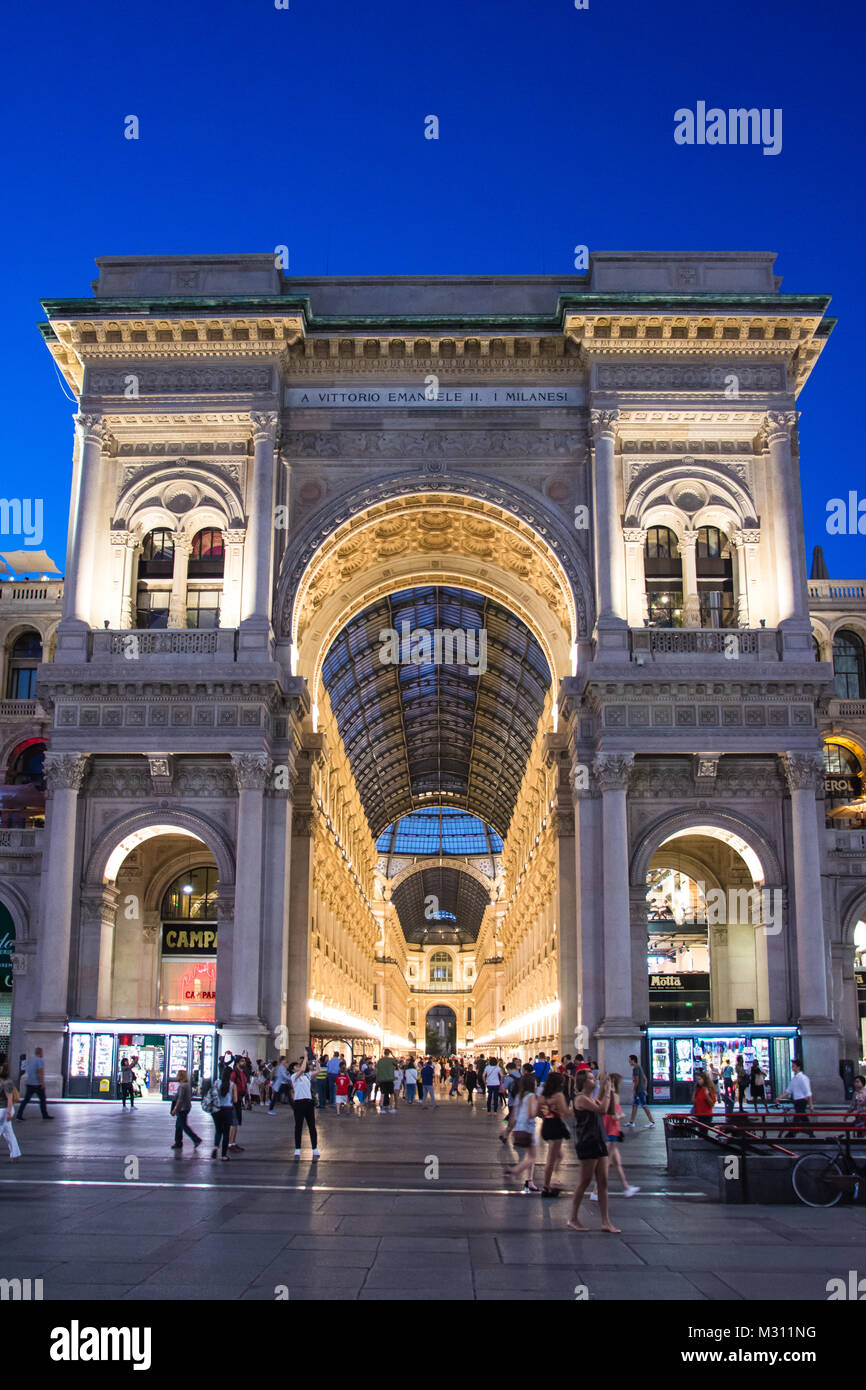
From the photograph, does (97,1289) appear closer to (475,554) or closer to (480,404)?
(480,404)

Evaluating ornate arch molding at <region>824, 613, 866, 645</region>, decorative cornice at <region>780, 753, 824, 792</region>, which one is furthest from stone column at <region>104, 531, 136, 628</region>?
ornate arch molding at <region>824, 613, 866, 645</region>

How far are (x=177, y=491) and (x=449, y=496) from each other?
893 centimetres

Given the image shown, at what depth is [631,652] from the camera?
4066 cm

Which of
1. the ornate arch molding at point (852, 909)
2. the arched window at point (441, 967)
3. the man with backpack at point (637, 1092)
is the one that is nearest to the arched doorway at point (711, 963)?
the man with backpack at point (637, 1092)

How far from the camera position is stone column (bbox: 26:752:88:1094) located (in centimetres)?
3794

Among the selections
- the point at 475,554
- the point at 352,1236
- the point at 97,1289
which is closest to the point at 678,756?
the point at 475,554

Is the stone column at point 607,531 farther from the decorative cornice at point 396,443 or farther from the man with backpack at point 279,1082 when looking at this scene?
the man with backpack at point 279,1082

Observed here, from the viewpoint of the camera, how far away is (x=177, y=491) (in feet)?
143

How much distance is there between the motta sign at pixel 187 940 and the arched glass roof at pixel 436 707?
17.7m

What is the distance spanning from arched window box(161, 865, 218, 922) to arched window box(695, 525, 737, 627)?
19.9m

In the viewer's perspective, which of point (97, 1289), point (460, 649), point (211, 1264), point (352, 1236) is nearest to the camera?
point (97, 1289)

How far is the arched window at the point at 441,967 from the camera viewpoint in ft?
564

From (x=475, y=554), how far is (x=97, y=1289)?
40386mm

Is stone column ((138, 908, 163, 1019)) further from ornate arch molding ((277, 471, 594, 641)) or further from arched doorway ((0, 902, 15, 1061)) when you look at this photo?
ornate arch molding ((277, 471, 594, 641))
